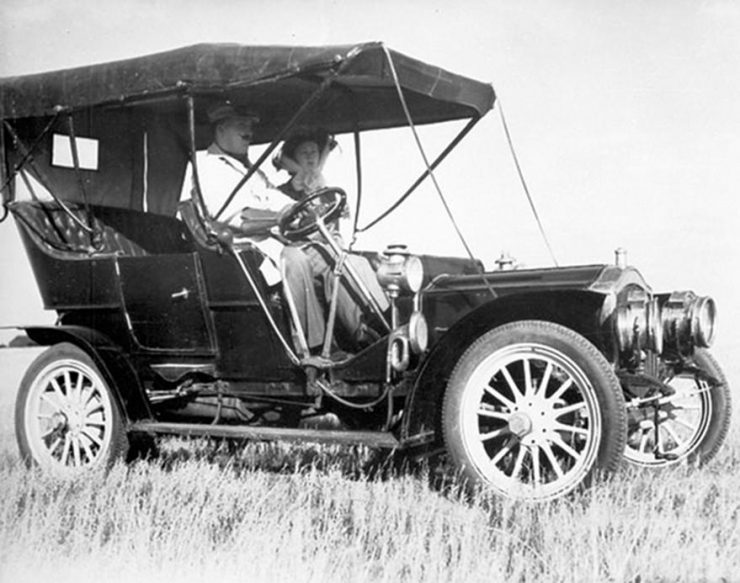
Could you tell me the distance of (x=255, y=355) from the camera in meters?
4.66

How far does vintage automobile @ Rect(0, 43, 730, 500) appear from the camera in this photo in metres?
3.92

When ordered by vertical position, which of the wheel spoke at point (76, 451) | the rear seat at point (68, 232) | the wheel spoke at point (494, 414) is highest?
the rear seat at point (68, 232)

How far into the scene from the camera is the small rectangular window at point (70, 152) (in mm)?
5469

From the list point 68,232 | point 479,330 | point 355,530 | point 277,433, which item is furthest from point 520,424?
point 68,232

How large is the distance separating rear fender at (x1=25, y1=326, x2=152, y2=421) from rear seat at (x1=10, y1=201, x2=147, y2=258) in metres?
0.44

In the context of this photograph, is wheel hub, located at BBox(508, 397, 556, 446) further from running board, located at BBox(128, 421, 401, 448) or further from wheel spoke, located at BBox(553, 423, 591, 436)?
running board, located at BBox(128, 421, 401, 448)

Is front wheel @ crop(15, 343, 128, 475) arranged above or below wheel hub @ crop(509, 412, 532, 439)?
below

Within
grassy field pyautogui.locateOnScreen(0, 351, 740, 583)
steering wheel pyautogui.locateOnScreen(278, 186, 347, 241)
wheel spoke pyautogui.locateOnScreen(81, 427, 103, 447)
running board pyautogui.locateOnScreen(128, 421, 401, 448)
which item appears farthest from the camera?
wheel spoke pyautogui.locateOnScreen(81, 427, 103, 447)

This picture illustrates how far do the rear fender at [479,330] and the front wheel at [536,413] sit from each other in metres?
0.09

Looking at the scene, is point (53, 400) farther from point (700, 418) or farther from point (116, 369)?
point (700, 418)

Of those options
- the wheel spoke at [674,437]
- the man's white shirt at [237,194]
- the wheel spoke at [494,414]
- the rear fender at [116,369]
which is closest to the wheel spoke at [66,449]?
the rear fender at [116,369]

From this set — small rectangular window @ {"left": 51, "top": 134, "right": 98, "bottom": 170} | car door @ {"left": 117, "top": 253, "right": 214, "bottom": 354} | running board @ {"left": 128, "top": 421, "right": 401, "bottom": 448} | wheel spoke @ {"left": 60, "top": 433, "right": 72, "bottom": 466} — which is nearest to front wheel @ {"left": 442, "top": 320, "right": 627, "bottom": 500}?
running board @ {"left": 128, "top": 421, "right": 401, "bottom": 448}

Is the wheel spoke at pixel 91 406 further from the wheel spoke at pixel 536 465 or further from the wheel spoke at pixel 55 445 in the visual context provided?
the wheel spoke at pixel 536 465

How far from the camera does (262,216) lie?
15.8 ft
